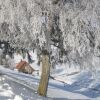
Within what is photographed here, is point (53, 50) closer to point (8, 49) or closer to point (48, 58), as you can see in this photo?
point (48, 58)

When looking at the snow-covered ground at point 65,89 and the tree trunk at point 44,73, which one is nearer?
the tree trunk at point 44,73

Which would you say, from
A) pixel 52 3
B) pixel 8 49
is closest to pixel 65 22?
pixel 52 3

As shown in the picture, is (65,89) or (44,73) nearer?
(44,73)

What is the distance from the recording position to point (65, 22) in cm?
1798

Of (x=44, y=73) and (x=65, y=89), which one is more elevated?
(x=44, y=73)

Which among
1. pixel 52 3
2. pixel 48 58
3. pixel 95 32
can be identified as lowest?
pixel 48 58

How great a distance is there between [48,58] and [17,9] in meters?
2.83

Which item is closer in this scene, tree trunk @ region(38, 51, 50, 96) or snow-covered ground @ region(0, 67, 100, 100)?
tree trunk @ region(38, 51, 50, 96)

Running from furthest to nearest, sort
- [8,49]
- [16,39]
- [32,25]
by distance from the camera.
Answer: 1. [8,49]
2. [16,39]
3. [32,25]

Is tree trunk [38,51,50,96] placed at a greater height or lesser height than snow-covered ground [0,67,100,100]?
greater

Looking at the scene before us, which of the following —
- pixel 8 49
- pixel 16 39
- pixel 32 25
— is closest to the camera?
pixel 32 25

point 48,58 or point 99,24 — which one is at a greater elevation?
point 99,24

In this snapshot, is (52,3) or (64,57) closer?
(52,3)

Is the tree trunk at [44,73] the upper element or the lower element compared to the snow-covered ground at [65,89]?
upper
